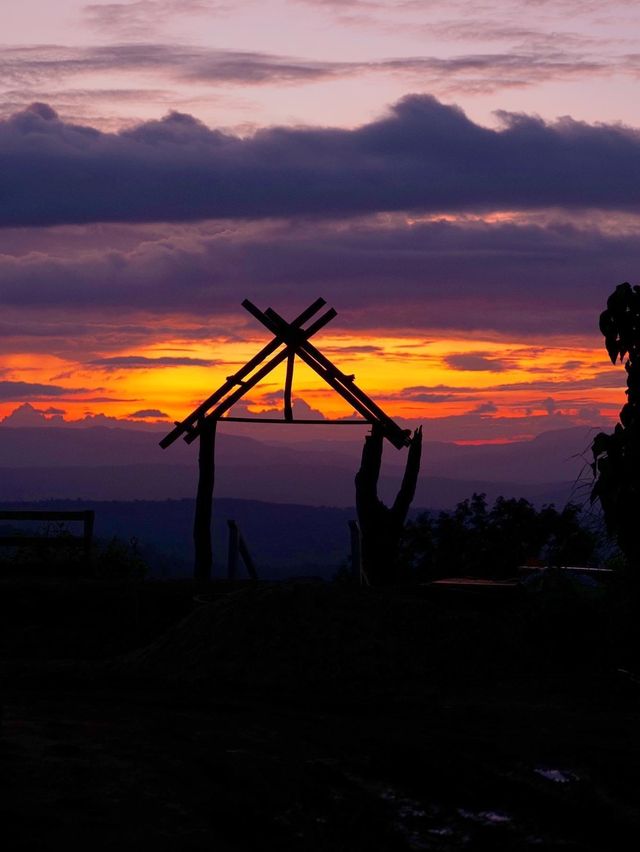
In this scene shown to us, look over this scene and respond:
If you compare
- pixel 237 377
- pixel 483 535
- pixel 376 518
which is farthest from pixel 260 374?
pixel 483 535

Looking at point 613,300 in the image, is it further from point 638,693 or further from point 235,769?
point 638,693

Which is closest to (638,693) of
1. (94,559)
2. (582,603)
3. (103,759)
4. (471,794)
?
(582,603)

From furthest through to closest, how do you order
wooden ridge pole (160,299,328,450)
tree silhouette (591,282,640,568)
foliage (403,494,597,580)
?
foliage (403,494,597,580)
wooden ridge pole (160,299,328,450)
tree silhouette (591,282,640,568)

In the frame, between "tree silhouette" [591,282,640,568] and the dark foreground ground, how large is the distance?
205 centimetres

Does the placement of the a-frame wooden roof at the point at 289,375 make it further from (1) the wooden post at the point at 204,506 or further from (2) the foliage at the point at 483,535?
(2) the foliage at the point at 483,535

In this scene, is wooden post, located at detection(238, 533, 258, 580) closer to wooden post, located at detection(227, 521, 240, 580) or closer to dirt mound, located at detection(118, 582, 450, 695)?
wooden post, located at detection(227, 521, 240, 580)

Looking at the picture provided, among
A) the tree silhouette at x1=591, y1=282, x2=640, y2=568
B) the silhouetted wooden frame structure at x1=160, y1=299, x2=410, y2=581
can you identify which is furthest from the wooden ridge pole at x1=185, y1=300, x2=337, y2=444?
the tree silhouette at x1=591, y1=282, x2=640, y2=568

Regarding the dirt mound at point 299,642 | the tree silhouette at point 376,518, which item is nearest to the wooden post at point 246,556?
the tree silhouette at point 376,518

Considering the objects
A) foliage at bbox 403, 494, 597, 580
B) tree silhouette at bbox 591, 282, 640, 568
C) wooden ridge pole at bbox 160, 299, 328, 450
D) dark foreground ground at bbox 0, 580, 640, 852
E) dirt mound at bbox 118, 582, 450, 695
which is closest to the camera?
dark foreground ground at bbox 0, 580, 640, 852

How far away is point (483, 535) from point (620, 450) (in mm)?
25726

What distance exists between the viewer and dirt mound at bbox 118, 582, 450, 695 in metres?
15.8

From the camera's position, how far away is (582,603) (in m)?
17.0

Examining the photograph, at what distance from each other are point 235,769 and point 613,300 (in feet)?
15.9

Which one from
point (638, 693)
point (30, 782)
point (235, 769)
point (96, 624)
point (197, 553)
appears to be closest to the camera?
point (30, 782)
